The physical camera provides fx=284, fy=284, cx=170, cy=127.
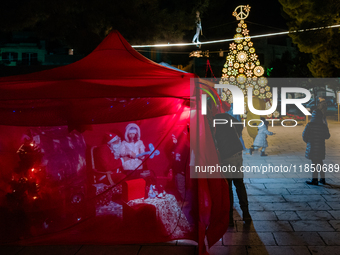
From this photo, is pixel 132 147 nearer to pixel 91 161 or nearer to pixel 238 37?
pixel 91 161

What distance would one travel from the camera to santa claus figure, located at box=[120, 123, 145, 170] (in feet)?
17.8

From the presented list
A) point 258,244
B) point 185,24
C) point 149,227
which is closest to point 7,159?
point 149,227

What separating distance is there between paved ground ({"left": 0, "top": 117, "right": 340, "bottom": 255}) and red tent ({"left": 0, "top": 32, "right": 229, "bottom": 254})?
0.20m

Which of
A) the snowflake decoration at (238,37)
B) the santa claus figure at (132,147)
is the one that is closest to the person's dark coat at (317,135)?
the santa claus figure at (132,147)

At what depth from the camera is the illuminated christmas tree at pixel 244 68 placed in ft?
48.8

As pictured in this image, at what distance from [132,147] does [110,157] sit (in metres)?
0.47

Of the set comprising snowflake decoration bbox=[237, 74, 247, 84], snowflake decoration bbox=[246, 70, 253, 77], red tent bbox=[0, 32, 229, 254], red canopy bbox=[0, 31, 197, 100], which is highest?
snowflake decoration bbox=[246, 70, 253, 77]

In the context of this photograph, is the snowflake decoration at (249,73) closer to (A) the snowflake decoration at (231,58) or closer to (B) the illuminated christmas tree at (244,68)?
(B) the illuminated christmas tree at (244,68)

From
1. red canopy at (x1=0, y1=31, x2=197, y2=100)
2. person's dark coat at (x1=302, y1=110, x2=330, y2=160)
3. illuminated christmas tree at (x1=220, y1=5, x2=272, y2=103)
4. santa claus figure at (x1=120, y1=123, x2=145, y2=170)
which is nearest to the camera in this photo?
red canopy at (x1=0, y1=31, x2=197, y2=100)

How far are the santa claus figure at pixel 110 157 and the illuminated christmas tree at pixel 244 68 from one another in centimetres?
1019

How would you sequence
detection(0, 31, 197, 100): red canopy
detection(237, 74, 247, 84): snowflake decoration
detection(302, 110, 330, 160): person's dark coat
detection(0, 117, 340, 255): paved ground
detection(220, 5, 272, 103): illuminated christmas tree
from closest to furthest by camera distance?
detection(0, 31, 197, 100): red canopy → detection(0, 117, 340, 255): paved ground → detection(302, 110, 330, 160): person's dark coat → detection(237, 74, 247, 84): snowflake decoration → detection(220, 5, 272, 103): illuminated christmas tree

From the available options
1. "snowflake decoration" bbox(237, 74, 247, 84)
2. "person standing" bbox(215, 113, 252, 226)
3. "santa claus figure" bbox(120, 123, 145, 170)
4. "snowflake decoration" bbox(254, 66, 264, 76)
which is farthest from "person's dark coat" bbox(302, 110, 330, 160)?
"snowflake decoration" bbox(254, 66, 264, 76)

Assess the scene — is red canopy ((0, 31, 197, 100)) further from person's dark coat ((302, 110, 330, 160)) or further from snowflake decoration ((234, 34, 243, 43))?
snowflake decoration ((234, 34, 243, 43))

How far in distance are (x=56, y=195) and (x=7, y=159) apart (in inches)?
39.2
